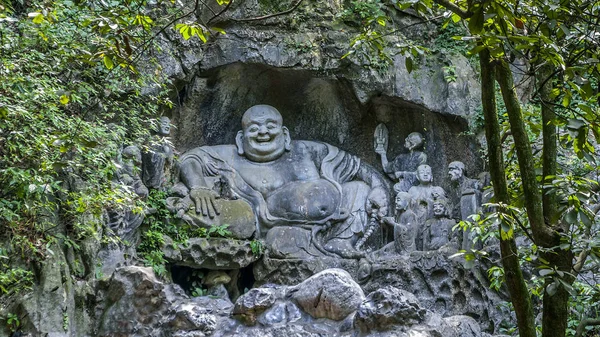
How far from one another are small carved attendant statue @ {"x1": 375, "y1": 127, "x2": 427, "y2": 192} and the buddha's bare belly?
0.80 m

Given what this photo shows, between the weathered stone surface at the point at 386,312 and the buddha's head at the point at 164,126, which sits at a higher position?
the buddha's head at the point at 164,126

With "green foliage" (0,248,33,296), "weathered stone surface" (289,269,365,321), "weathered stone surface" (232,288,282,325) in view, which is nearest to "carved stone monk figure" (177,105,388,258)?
"green foliage" (0,248,33,296)

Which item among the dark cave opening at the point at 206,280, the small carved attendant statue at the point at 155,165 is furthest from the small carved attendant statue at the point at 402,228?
the small carved attendant statue at the point at 155,165

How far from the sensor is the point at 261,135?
1020cm

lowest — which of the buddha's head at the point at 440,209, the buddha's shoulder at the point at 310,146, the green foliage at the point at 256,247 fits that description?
the green foliage at the point at 256,247

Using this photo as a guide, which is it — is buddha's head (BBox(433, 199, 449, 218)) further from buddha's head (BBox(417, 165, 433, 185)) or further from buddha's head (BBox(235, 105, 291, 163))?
buddha's head (BBox(235, 105, 291, 163))

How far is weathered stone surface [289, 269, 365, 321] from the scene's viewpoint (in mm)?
5949

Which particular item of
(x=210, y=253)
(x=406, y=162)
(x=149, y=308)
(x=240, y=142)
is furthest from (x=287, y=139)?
(x=149, y=308)

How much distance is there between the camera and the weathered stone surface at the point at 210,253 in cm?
902

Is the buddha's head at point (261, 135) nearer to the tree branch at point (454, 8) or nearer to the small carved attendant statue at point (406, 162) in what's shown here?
the small carved attendant statue at point (406, 162)

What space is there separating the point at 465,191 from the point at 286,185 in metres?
1.97

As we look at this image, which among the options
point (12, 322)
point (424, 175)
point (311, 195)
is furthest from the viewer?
point (424, 175)

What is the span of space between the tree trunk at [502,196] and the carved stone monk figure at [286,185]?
5.28 meters

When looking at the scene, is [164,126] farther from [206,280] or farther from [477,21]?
[477,21]
